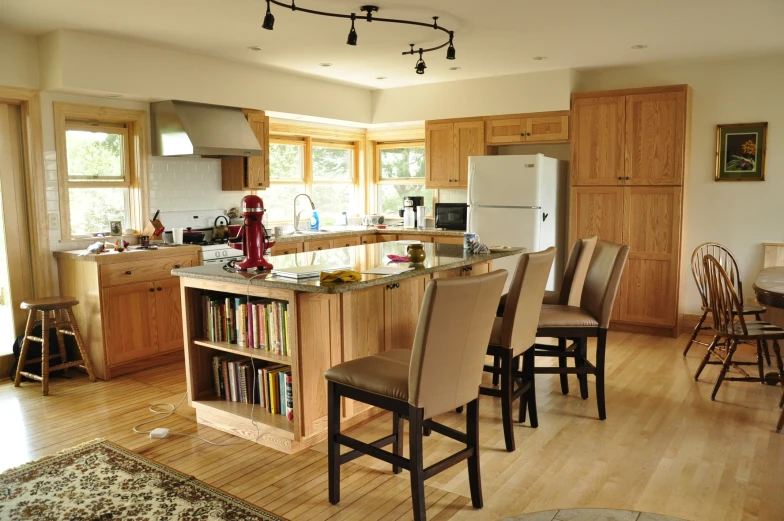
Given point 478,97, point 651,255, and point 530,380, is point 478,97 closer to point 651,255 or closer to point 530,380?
point 651,255

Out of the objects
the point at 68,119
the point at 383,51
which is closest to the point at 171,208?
the point at 68,119

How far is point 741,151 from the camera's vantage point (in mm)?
5516

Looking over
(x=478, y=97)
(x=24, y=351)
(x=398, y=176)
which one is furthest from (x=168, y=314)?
(x=478, y=97)

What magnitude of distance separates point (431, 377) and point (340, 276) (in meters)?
0.74

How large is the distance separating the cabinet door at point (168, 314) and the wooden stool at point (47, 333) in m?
0.58

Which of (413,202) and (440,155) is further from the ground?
(440,155)

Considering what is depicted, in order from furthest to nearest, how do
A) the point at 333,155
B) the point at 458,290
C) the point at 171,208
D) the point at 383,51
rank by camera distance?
the point at 333,155 → the point at 171,208 → the point at 383,51 → the point at 458,290

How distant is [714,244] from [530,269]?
3068 millimetres

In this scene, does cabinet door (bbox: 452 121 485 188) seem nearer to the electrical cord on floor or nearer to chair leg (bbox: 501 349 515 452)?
chair leg (bbox: 501 349 515 452)

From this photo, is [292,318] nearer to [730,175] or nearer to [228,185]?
[228,185]

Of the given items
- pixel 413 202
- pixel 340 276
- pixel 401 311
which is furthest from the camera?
pixel 413 202

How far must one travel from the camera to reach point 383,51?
5.14 metres

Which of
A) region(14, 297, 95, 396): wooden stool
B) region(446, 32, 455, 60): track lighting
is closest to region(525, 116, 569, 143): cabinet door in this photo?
region(446, 32, 455, 60): track lighting

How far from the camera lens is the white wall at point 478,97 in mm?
6004
